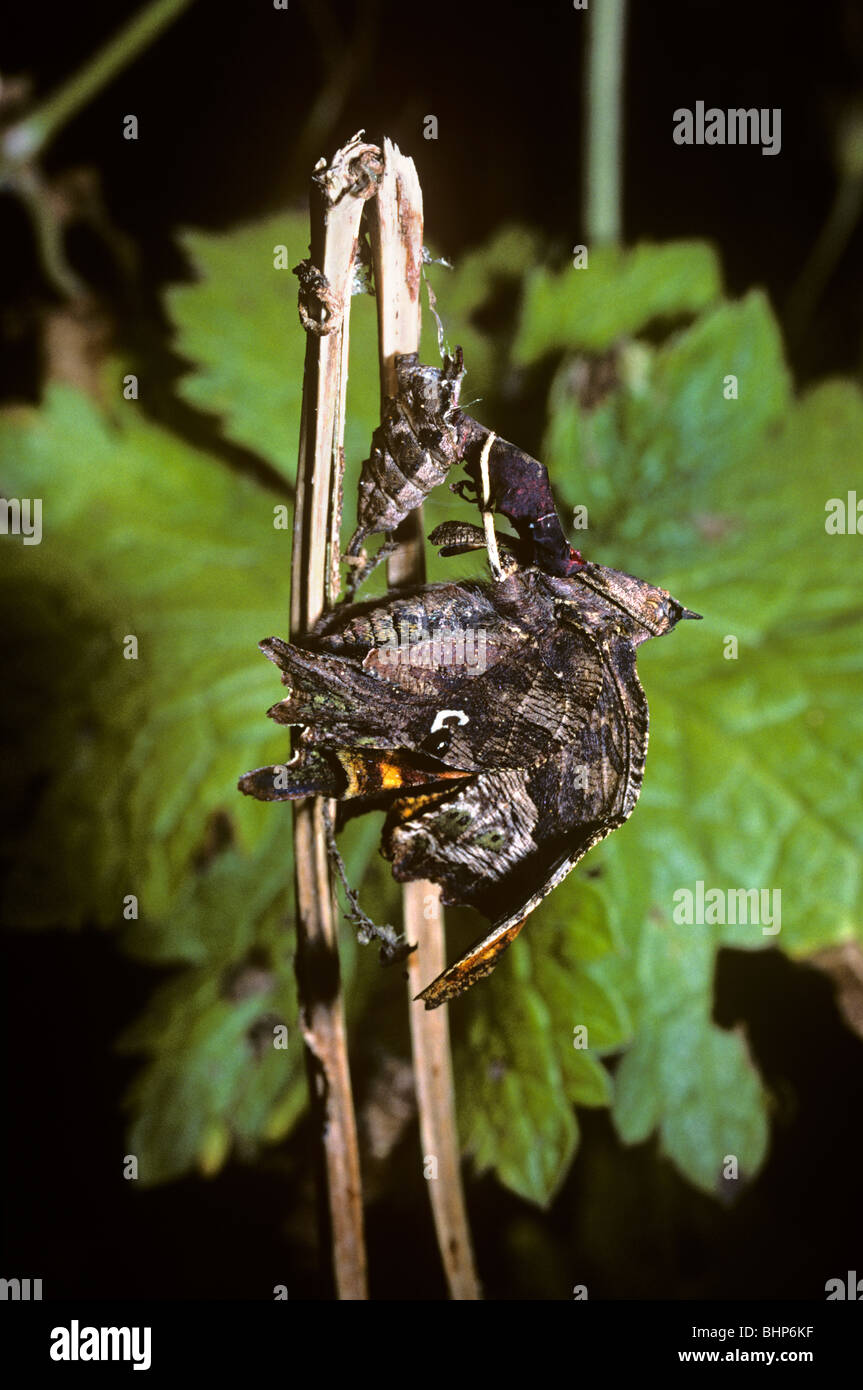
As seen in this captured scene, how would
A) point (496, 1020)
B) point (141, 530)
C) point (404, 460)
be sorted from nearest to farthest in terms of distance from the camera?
point (404, 460) → point (496, 1020) → point (141, 530)

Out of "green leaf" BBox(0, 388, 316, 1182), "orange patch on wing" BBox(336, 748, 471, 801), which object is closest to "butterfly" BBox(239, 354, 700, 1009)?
"orange patch on wing" BBox(336, 748, 471, 801)

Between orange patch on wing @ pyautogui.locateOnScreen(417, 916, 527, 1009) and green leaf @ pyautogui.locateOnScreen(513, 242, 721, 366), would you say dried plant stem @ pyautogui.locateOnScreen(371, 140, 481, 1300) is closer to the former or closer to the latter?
orange patch on wing @ pyautogui.locateOnScreen(417, 916, 527, 1009)

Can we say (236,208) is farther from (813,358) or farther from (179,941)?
(179,941)

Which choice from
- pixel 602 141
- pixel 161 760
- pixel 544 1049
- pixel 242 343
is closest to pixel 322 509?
pixel 544 1049

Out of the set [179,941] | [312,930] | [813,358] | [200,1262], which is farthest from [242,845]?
[813,358]

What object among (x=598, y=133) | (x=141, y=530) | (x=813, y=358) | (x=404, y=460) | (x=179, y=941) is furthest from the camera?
(x=813, y=358)

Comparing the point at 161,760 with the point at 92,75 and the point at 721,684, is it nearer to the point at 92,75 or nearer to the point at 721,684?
the point at 721,684
